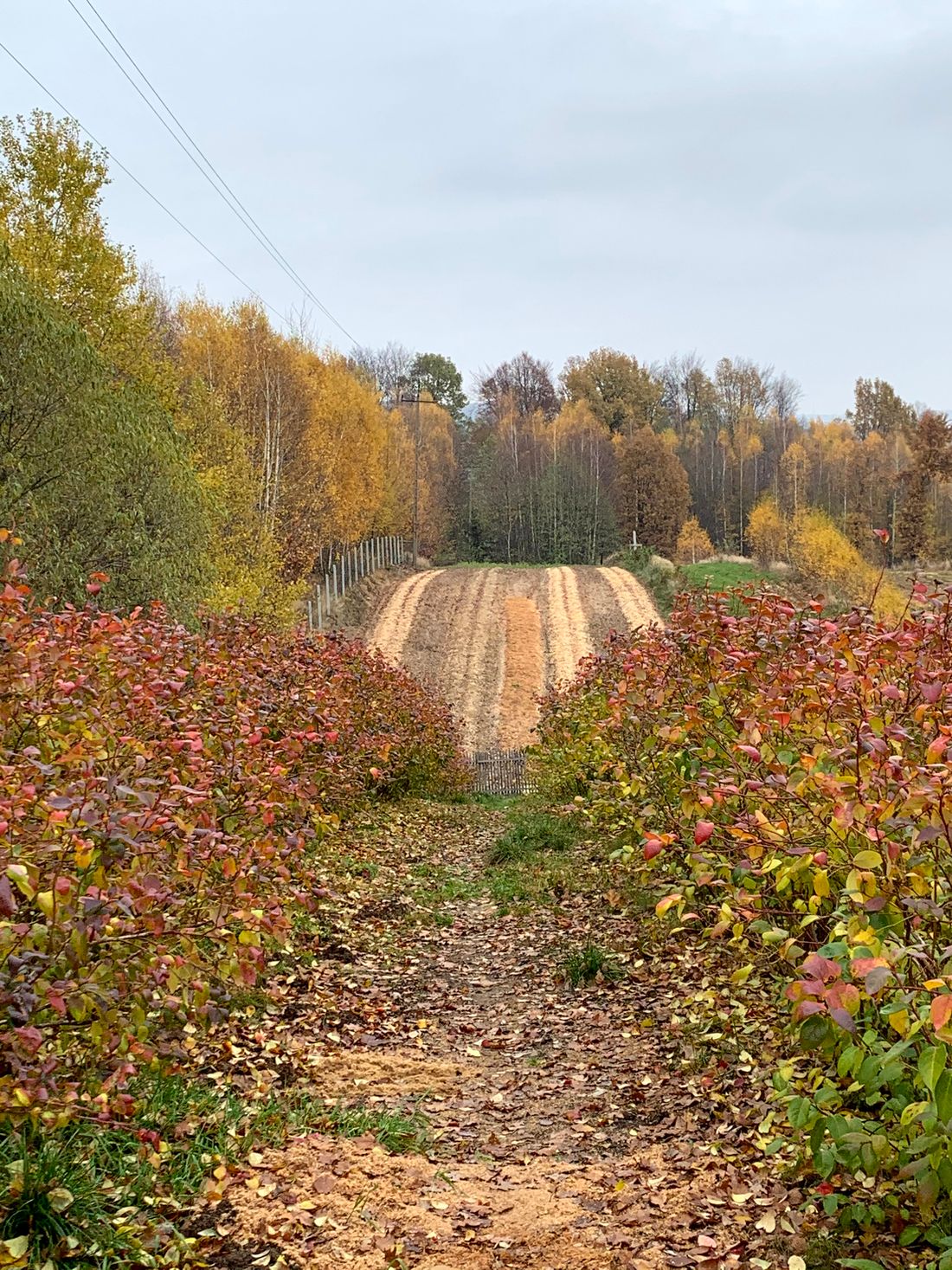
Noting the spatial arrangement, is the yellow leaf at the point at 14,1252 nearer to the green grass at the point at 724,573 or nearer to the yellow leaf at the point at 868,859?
the yellow leaf at the point at 868,859

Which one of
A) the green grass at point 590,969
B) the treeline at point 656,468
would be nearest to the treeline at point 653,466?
the treeline at point 656,468

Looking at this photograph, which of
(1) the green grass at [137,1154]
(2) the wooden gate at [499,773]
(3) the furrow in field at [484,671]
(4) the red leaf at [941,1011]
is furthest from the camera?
(3) the furrow in field at [484,671]

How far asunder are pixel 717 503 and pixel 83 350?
5469 cm

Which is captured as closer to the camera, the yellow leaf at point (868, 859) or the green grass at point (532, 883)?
the yellow leaf at point (868, 859)

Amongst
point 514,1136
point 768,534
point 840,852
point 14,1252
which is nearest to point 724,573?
point 768,534

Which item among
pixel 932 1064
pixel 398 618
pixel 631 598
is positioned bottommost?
pixel 932 1064

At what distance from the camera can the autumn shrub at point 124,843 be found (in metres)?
2.63

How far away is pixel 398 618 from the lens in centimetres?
3275

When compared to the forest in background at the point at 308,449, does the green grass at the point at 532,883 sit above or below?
below

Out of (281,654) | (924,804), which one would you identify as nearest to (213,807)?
(924,804)

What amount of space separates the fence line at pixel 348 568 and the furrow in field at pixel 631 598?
9708 millimetres

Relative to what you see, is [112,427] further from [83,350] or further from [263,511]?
[263,511]

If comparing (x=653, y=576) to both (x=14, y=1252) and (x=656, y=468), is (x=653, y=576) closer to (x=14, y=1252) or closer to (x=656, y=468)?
(x=656, y=468)

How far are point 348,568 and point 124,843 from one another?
33.6 m
